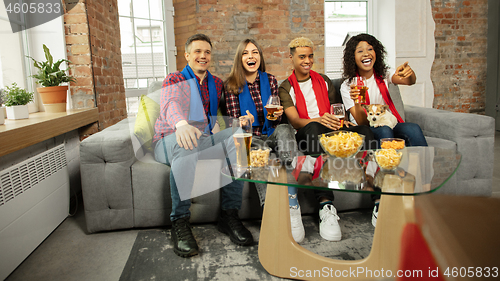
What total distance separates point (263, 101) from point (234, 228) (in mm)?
822

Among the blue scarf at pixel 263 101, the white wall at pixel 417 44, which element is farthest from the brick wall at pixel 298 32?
the blue scarf at pixel 263 101

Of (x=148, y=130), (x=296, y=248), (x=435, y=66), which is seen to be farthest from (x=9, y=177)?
(x=435, y=66)

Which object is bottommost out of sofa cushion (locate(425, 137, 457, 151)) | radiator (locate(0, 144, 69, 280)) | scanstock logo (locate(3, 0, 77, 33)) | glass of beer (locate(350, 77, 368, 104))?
radiator (locate(0, 144, 69, 280))

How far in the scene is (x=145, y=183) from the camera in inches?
69.1

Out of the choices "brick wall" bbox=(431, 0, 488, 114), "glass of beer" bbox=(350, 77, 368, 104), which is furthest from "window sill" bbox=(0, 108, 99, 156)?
"brick wall" bbox=(431, 0, 488, 114)

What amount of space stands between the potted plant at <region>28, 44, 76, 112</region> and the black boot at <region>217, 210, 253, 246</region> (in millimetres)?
1299

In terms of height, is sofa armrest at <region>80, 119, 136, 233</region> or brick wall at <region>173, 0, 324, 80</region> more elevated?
brick wall at <region>173, 0, 324, 80</region>

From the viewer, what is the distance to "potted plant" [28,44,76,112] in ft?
6.65

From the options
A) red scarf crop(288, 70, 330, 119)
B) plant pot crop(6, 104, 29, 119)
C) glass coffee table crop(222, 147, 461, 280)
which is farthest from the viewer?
red scarf crop(288, 70, 330, 119)

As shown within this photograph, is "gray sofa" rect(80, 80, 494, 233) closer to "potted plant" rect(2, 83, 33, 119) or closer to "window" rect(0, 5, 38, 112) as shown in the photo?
"potted plant" rect(2, 83, 33, 119)

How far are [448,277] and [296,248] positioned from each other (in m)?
0.52

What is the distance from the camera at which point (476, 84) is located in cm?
441

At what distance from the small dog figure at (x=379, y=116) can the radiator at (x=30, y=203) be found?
1.89 meters

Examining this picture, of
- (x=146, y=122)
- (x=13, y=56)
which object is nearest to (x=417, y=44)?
(x=146, y=122)
